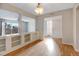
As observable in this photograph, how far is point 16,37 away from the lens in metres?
4.08

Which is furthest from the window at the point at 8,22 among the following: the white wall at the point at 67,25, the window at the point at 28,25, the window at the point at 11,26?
the white wall at the point at 67,25

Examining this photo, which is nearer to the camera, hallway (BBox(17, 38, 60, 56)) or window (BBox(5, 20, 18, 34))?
hallway (BBox(17, 38, 60, 56))

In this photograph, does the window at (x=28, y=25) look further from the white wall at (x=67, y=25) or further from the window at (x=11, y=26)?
the white wall at (x=67, y=25)

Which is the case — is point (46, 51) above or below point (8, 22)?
below

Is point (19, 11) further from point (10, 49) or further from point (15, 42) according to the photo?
point (10, 49)

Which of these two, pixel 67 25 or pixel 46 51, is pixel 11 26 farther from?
pixel 67 25

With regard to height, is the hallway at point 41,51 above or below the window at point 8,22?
below

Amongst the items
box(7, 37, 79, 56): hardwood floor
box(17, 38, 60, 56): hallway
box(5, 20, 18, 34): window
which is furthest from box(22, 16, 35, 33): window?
box(17, 38, 60, 56): hallway

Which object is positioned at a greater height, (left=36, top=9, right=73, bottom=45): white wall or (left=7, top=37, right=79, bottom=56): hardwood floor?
(left=36, top=9, right=73, bottom=45): white wall

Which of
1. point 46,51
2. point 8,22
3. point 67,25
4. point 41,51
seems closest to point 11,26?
point 8,22

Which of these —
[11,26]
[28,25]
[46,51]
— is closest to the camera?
[46,51]

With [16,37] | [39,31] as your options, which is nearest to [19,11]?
[16,37]

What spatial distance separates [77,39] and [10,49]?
9.04 feet

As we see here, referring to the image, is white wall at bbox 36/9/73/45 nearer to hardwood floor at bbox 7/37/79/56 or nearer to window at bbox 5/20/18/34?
hardwood floor at bbox 7/37/79/56
